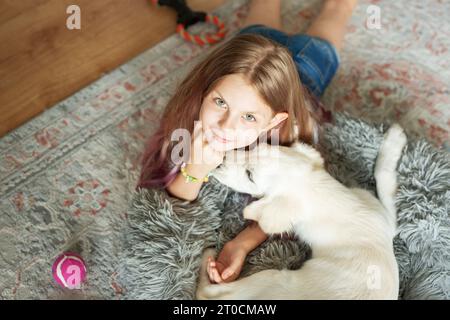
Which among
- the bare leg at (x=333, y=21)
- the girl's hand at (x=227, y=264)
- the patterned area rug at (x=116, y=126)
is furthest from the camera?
the bare leg at (x=333, y=21)

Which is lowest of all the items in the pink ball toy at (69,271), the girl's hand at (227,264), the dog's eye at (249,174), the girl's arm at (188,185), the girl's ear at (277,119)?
the pink ball toy at (69,271)

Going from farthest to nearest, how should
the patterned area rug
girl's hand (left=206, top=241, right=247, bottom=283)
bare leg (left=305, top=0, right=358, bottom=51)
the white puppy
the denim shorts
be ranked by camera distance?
bare leg (left=305, top=0, right=358, bottom=51) → the denim shorts → the patterned area rug → girl's hand (left=206, top=241, right=247, bottom=283) → the white puppy

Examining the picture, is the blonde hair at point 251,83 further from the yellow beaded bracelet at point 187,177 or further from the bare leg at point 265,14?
the bare leg at point 265,14

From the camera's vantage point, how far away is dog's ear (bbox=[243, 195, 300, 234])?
936 mm

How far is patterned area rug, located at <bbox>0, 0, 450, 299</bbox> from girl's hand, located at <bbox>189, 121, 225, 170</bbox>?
32 cm

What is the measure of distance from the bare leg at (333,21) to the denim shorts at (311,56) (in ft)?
0.27

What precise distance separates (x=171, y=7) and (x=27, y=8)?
20.6 inches

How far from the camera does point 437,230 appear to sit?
1088 millimetres

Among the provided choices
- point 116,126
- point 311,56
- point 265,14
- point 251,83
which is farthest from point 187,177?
point 265,14

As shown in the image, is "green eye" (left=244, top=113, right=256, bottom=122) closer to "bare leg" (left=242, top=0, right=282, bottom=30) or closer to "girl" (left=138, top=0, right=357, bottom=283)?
"girl" (left=138, top=0, right=357, bottom=283)

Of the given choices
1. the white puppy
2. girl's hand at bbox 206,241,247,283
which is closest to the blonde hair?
the white puppy

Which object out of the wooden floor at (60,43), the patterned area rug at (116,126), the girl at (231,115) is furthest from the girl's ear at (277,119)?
the wooden floor at (60,43)

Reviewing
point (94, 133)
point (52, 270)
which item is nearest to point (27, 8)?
point (94, 133)

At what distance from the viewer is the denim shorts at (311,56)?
1346 mm
